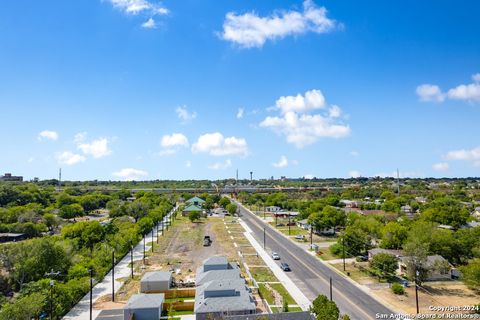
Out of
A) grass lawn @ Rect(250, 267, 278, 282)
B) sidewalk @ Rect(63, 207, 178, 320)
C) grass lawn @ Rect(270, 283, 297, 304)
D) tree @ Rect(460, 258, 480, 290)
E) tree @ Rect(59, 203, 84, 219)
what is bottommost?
sidewalk @ Rect(63, 207, 178, 320)

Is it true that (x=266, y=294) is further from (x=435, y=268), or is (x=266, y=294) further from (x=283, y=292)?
(x=435, y=268)

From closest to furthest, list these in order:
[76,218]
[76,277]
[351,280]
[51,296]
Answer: [51,296]
[76,277]
[351,280]
[76,218]

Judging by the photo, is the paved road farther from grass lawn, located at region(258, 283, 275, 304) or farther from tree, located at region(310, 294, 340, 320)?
tree, located at region(310, 294, 340, 320)

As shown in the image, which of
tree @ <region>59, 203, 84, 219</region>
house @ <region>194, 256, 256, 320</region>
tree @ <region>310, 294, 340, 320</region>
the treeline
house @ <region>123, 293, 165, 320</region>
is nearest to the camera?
tree @ <region>310, 294, 340, 320</region>

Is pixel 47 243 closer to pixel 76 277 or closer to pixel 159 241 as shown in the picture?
pixel 76 277

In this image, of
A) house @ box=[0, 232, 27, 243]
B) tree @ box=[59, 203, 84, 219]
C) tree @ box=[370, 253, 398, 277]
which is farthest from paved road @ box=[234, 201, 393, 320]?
tree @ box=[59, 203, 84, 219]

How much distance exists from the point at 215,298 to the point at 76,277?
66.1 feet

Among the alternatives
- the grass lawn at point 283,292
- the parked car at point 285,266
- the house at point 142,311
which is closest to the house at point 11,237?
the house at point 142,311

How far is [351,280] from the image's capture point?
49531 millimetres


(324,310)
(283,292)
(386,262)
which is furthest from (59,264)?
(386,262)

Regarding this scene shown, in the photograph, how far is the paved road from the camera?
127 feet

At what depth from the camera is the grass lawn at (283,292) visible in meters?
41.8

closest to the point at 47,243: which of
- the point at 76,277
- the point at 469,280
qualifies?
the point at 76,277

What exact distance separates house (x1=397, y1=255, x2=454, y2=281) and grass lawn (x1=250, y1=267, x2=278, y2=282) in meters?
18.1
